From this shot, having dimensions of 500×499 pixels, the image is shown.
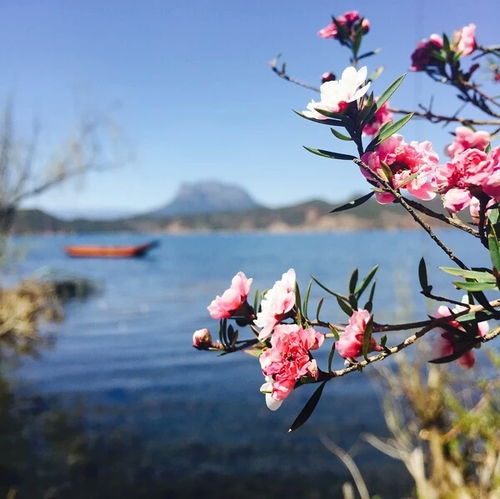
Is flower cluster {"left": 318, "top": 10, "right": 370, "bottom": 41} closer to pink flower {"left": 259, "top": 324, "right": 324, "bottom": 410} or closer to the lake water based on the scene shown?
pink flower {"left": 259, "top": 324, "right": 324, "bottom": 410}

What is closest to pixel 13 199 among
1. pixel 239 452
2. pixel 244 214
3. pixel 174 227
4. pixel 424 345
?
pixel 239 452

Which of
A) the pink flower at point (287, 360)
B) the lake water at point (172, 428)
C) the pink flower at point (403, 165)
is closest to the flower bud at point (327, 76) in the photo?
the pink flower at point (403, 165)

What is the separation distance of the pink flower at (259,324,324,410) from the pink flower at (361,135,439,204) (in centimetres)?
23

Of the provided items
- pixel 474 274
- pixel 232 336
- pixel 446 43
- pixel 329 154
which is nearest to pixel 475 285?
pixel 474 274

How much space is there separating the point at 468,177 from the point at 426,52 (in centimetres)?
90

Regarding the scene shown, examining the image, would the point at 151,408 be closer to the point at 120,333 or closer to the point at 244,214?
the point at 120,333

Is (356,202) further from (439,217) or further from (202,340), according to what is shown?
(202,340)

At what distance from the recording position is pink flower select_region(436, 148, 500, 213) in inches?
30.1

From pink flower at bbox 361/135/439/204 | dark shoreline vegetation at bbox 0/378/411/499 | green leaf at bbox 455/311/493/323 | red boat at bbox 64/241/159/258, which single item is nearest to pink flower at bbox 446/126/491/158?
pink flower at bbox 361/135/439/204

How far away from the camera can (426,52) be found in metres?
1.54

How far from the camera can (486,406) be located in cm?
360

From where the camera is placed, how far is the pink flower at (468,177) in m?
0.77

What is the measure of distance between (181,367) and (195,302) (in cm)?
1098

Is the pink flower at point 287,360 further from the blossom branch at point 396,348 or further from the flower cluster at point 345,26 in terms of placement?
the flower cluster at point 345,26
